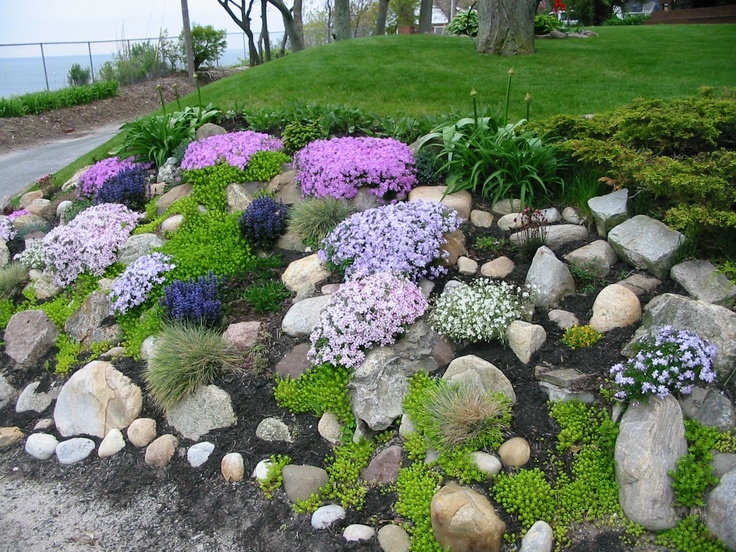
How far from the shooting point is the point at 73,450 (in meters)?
4.91

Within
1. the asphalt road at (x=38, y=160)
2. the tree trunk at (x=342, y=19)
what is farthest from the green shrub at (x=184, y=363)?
the tree trunk at (x=342, y=19)

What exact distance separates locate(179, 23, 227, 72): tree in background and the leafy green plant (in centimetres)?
2400

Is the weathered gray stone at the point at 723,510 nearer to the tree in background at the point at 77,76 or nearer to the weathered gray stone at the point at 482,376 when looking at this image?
the weathered gray stone at the point at 482,376

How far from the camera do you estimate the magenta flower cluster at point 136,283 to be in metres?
5.62

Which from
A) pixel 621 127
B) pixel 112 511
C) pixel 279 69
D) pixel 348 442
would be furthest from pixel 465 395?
pixel 279 69

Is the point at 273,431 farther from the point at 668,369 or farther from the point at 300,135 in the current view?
the point at 300,135

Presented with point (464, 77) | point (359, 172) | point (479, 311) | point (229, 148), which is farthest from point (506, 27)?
point (479, 311)

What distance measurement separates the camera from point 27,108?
55.8ft

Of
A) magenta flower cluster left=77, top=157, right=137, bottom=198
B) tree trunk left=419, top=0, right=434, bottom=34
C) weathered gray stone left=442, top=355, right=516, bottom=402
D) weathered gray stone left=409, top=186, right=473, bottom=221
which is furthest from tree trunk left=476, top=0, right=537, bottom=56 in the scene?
tree trunk left=419, top=0, right=434, bottom=34

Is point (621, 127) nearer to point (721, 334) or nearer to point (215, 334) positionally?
point (721, 334)

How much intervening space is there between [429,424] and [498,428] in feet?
1.44

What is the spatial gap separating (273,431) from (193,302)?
4.50ft

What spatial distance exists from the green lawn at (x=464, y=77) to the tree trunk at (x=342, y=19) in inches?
220

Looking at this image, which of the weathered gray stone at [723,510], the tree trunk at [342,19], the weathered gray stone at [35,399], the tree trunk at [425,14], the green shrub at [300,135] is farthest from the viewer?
the tree trunk at [425,14]
